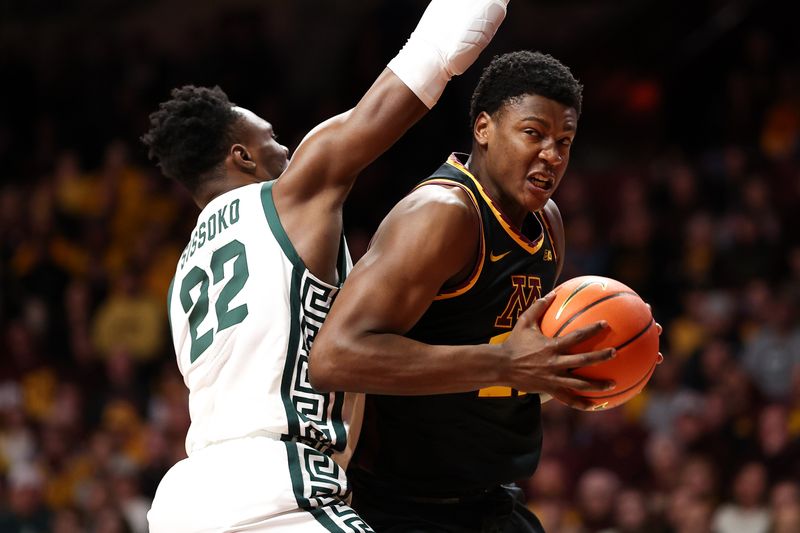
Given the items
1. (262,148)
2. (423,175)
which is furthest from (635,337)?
(423,175)

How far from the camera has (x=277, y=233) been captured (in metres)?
3.50

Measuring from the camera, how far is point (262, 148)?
4.01 metres

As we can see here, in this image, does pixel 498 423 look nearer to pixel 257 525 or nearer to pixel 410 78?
pixel 257 525

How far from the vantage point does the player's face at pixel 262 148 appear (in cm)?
399

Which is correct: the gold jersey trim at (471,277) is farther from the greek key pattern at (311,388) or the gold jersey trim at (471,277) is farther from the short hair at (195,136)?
the short hair at (195,136)

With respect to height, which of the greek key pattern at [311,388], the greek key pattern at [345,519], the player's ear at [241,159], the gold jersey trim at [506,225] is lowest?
the greek key pattern at [345,519]

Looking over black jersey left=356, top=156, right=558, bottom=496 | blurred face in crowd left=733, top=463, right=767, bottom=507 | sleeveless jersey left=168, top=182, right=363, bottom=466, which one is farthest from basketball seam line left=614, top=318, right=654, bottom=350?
blurred face in crowd left=733, top=463, right=767, bottom=507

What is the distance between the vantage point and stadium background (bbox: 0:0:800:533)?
8312 mm

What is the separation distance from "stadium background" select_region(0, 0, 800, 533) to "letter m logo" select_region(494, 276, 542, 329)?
4.28 meters

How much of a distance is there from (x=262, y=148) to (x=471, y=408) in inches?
45.8

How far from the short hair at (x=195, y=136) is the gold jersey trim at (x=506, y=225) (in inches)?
32.0

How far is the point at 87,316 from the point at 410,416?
26.8 feet

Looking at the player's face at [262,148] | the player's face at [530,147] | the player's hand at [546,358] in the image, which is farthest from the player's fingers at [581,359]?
the player's face at [262,148]

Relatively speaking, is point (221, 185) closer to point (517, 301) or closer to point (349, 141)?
point (349, 141)
